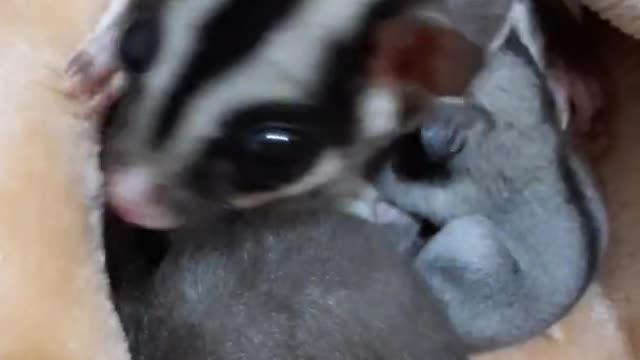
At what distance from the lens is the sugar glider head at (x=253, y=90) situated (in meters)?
1.31

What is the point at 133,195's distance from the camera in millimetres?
1363

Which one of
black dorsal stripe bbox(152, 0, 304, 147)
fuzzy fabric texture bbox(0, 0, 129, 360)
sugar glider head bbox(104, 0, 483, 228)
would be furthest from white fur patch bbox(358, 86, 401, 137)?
fuzzy fabric texture bbox(0, 0, 129, 360)

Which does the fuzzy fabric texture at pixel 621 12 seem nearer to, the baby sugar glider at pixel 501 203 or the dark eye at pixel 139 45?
the baby sugar glider at pixel 501 203

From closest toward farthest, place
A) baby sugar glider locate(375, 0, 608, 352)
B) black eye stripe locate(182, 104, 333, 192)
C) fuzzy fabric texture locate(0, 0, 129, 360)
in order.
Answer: fuzzy fabric texture locate(0, 0, 129, 360) → black eye stripe locate(182, 104, 333, 192) → baby sugar glider locate(375, 0, 608, 352)

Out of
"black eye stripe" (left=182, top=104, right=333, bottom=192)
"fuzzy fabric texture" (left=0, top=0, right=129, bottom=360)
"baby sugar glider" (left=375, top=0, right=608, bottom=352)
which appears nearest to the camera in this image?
"fuzzy fabric texture" (left=0, top=0, right=129, bottom=360)

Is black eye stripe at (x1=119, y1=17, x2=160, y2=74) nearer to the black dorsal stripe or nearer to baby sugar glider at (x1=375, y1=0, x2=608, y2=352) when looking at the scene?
the black dorsal stripe

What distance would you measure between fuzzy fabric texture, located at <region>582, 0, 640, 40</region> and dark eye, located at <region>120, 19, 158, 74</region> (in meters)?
0.47

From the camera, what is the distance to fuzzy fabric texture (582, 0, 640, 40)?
1562 millimetres

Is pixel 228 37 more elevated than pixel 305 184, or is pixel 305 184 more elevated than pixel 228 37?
pixel 228 37

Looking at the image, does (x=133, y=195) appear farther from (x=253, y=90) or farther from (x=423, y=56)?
(x=423, y=56)

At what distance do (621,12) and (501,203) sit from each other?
0.69 feet

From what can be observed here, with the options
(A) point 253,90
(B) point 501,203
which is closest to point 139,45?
(A) point 253,90

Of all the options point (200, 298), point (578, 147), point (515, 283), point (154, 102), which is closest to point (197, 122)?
point (154, 102)

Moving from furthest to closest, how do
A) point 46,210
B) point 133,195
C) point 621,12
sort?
point 621,12 → point 133,195 → point 46,210
